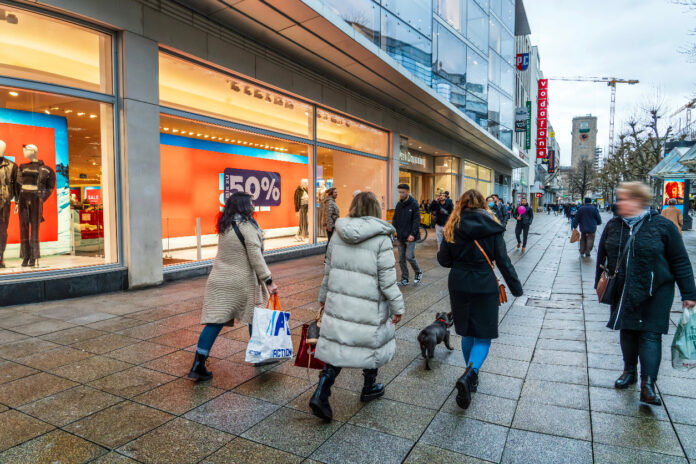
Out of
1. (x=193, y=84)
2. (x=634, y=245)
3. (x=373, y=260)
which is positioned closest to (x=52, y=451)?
(x=373, y=260)

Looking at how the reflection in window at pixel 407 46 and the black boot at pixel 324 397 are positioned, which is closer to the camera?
the black boot at pixel 324 397

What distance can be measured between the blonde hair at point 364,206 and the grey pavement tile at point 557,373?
220 centimetres

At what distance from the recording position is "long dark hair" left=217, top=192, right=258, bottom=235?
3857 mm

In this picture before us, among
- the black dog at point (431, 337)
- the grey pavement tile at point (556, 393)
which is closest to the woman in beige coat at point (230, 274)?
the black dog at point (431, 337)

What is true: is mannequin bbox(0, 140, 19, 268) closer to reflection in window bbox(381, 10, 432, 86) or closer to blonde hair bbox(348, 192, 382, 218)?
blonde hair bbox(348, 192, 382, 218)

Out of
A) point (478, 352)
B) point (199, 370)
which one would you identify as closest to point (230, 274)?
point (199, 370)

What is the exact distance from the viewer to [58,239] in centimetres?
757

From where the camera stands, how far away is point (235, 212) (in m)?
3.91

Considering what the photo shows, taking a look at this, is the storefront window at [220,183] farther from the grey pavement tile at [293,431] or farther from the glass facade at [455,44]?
the grey pavement tile at [293,431]

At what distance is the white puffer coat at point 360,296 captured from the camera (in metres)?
3.17

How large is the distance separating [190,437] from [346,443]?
1043mm

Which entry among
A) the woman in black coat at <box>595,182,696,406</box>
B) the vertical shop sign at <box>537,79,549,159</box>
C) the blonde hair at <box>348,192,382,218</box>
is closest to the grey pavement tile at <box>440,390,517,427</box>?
the woman in black coat at <box>595,182,696,406</box>

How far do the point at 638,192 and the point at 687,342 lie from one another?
1178 millimetres

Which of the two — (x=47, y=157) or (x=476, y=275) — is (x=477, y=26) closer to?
(x=47, y=157)
